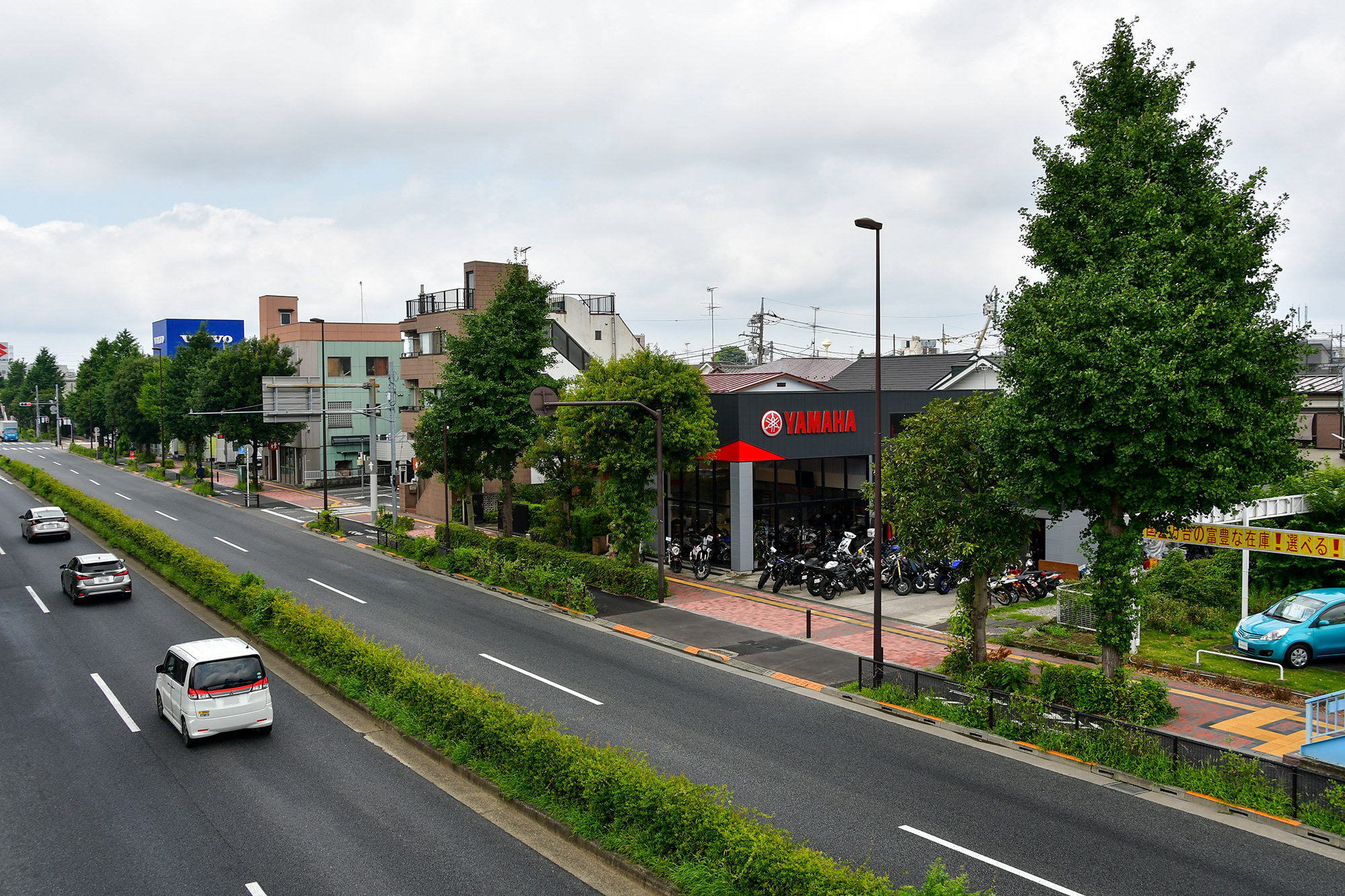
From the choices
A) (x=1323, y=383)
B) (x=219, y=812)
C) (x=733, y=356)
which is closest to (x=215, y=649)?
(x=219, y=812)

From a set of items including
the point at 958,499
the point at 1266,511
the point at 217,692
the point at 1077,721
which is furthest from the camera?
the point at 1266,511

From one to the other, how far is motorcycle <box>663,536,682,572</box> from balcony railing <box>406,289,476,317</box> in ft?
65.9

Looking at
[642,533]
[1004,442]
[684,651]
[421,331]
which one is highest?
[421,331]

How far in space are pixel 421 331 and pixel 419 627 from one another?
93.6ft

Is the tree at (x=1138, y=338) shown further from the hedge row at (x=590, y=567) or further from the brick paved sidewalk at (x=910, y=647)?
the hedge row at (x=590, y=567)

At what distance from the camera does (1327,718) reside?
13953mm

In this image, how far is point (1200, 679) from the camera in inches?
744

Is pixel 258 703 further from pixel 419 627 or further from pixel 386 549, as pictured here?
pixel 386 549

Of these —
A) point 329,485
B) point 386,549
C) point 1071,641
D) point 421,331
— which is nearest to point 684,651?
point 1071,641

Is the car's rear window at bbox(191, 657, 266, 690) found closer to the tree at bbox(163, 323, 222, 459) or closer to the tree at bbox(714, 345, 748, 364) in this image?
the tree at bbox(163, 323, 222, 459)

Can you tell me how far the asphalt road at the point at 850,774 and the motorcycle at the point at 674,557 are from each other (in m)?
6.44

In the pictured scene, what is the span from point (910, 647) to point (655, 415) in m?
10.8

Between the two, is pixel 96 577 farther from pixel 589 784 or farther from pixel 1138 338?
pixel 1138 338

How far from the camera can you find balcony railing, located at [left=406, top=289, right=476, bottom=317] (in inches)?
1849
